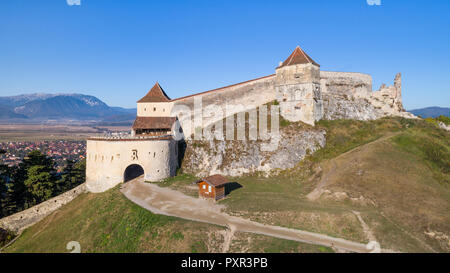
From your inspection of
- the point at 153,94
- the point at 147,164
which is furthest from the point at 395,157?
the point at 153,94

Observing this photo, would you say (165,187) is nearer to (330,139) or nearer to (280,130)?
(280,130)

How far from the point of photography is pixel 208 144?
39.0 metres

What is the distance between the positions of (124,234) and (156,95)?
25.1 meters

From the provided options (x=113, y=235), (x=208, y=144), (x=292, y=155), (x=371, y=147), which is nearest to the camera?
(x=113, y=235)

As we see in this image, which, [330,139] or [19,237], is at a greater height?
[330,139]

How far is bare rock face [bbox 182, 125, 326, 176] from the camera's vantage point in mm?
36219

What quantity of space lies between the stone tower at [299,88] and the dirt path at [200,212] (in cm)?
2139

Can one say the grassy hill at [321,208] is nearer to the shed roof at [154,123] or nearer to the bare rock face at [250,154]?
the bare rock face at [250,154]

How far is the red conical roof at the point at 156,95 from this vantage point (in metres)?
41.5

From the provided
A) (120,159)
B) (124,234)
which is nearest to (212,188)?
(124,234)

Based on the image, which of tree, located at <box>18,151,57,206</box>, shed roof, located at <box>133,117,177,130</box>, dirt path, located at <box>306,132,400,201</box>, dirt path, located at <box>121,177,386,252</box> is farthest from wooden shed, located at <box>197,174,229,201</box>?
tree, located at <box>18,151,57,206</box>

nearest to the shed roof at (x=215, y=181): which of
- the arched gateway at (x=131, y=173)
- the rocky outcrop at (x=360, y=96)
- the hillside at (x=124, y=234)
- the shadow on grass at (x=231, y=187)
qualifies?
the shadow on grass at (x=231, y=187)

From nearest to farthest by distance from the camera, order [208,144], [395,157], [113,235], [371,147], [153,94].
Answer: [113,235]
[395,157]
[371,147]
[208,144]
[153,94]
